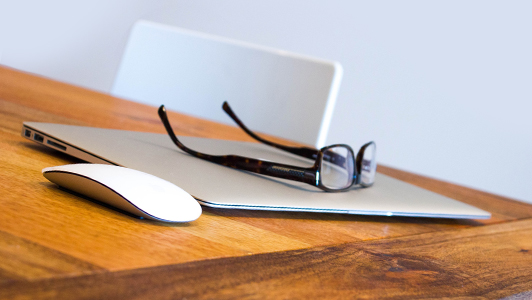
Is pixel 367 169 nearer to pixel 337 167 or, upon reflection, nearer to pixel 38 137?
pixel 337 167

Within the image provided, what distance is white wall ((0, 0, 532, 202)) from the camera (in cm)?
336

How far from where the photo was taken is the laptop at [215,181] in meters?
0.42

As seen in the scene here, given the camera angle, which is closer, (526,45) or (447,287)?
(447,287)

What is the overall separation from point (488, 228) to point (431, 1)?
3.17m

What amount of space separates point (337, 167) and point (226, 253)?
0.86 ft

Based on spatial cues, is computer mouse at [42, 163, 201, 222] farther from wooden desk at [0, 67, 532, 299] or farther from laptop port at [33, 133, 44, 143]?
laptop port at [33, 133, 44, 143]

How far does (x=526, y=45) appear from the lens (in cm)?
335

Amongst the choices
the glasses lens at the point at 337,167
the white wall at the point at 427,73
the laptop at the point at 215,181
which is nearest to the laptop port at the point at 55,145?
the laptop at the point at 215,181

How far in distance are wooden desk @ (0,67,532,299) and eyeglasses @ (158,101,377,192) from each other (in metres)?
0.04

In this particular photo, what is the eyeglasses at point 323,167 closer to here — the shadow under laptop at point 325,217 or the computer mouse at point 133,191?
the shadow under laptop at point 325,217

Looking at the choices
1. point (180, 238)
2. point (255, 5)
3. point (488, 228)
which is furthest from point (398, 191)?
point (255, 5)

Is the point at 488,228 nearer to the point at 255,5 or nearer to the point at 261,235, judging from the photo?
the point at 261,235

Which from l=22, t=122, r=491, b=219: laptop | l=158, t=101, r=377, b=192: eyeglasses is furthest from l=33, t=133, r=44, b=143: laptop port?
l=158, t=101, r=377, b=192: eyeglasses

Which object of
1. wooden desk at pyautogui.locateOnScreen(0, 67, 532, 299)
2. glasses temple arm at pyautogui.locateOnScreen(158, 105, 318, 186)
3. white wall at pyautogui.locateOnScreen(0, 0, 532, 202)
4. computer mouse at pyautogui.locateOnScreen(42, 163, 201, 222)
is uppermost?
white wall at pyautogui.locateOnScreen(0, 0, 532, 202)
